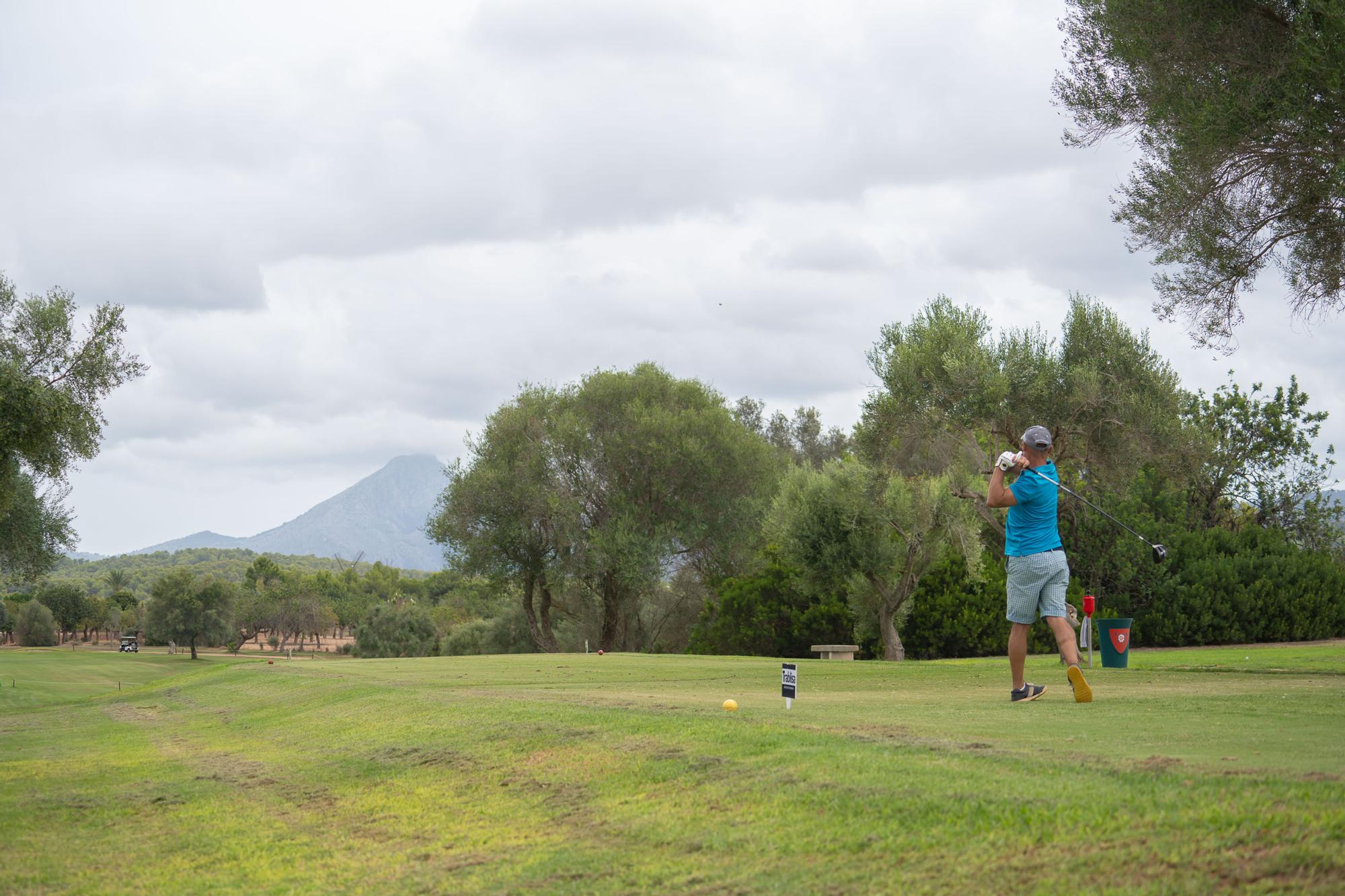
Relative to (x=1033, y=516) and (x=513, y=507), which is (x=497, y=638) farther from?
(x=1033, y=516)

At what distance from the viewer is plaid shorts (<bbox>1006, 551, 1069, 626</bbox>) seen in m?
10.6

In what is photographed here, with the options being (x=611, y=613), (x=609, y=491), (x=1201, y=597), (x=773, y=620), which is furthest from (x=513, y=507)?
(x=1201, y=597)

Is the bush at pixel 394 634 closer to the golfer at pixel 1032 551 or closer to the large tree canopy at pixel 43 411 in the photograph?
the large tree canopy at pixel 43 411

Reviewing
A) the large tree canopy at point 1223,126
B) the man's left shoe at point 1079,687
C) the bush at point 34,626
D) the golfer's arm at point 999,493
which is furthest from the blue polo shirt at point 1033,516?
the bush at point 34,626

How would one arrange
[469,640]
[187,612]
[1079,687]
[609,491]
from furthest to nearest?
[187,612] → [469,640] → [609,491] → [1079,687]

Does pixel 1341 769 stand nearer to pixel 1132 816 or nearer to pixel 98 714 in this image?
pixel 1132 816

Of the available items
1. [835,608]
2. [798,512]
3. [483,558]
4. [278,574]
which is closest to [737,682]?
[798,512]

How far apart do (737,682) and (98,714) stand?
1231 centimetres

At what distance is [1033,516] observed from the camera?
10.7m

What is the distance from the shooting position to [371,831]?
24.6 feet

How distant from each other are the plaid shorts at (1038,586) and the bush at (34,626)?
331 feet

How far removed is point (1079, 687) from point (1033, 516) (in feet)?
5.65

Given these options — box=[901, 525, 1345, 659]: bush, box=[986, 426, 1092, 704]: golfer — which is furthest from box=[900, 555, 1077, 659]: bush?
box=[986, 426, 1092, 704]: golfer

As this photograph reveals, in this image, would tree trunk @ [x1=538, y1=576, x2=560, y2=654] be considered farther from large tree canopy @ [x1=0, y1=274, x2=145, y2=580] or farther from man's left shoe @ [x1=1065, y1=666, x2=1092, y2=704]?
man's left shoe @ [x1=1065, y1=666, x2=1092, y2=704]
